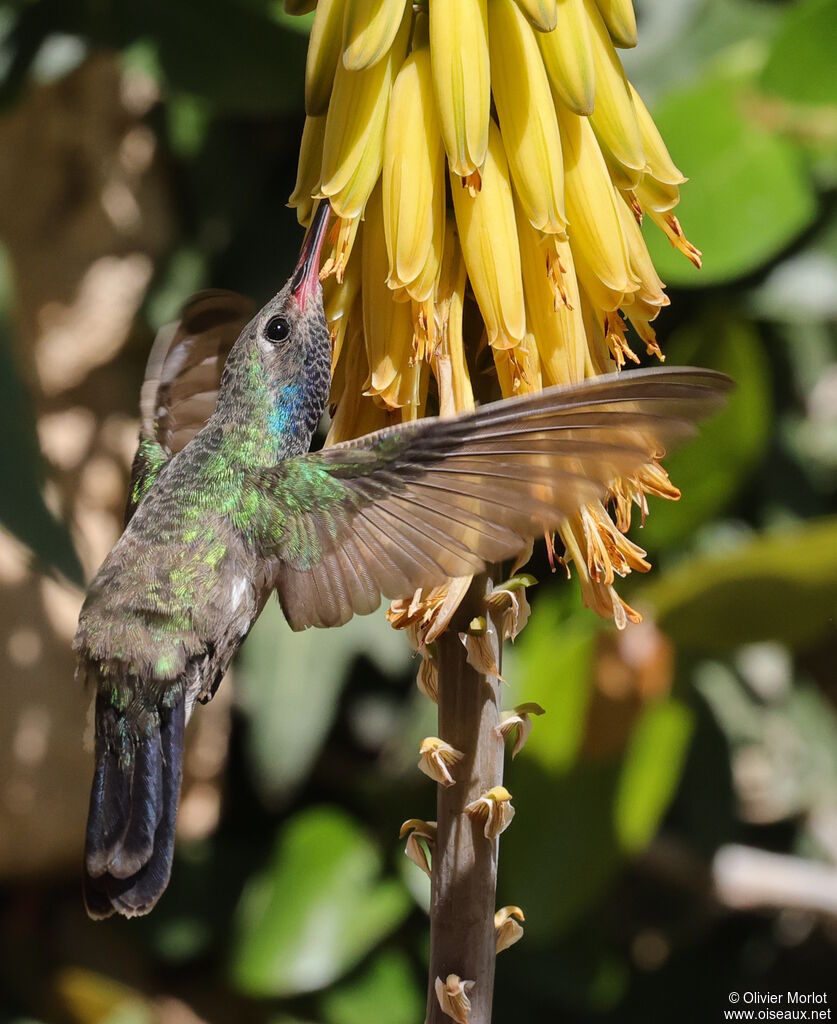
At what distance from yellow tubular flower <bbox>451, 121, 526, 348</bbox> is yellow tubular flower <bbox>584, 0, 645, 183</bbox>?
7cm

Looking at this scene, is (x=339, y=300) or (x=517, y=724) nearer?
(x=517, y=724)

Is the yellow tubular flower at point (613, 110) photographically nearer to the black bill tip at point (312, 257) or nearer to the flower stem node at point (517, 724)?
the black bill tip at point (312, 257)

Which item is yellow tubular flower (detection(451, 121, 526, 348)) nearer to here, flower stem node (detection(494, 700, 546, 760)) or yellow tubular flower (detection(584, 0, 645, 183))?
yellow tubular flower (detection(584, 0, 645, 183))

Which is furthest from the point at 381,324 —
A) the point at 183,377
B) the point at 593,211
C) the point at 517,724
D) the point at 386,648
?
the point at 386,648

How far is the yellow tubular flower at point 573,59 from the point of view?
0.83m

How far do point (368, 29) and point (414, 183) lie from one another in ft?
0.33

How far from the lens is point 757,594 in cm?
143

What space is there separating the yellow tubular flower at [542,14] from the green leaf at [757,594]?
715 mm

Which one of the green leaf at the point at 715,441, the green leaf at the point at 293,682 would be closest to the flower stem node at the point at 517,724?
the green leaf at the point at 715,441

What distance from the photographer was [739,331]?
5.12 feet

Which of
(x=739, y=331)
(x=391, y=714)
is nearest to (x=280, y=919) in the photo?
(x=391, y=714)

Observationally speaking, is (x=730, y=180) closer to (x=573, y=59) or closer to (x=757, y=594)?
(x=757, y=594)

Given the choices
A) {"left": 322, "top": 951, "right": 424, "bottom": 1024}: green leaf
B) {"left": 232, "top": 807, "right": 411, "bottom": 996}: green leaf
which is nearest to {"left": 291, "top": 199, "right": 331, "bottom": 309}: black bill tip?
{"left": 232, "top": 807, "right": 411, "bottom": 996}: green leaf

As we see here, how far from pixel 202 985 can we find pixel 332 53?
145 cm
